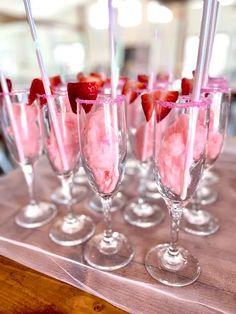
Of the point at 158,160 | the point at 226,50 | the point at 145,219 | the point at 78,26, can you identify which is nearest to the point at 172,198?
the point at 158,160

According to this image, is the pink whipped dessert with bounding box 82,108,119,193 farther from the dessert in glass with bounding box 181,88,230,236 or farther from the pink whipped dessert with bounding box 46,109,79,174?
the dessert in glass with bounding box 181,88,230,236

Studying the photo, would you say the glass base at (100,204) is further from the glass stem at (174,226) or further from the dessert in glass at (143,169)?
the glass stem at (174,226)

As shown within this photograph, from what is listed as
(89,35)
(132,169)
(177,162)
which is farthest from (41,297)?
(89,35)

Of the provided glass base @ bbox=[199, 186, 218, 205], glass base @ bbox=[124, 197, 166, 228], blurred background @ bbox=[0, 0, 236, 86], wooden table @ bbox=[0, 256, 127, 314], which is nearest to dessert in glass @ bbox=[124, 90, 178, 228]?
glass base @ bbox=[124, 197, 166, 228]

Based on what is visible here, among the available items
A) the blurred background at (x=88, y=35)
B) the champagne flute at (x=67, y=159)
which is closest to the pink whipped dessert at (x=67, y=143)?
the champagne flute at (x=67, y=159)

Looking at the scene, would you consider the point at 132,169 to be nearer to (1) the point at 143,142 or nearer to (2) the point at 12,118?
(1) the point at 143,142

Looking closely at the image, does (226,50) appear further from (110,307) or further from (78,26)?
(110,307)
